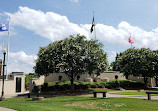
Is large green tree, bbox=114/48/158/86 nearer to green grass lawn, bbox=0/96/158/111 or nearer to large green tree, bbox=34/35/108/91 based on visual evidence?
large green tree, bbox=34/35/108/91

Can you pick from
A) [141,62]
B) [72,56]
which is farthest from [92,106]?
[141,62]

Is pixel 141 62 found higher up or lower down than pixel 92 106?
higher up

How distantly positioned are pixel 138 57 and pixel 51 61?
19026 mm

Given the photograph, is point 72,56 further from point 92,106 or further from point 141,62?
point 141,62

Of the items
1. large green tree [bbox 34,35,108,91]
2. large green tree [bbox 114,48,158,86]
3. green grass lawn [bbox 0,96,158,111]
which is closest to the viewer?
green grass lawn [bbox 0,96,158,111]

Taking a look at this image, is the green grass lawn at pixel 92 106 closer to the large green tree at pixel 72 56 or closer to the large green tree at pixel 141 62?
the large green tree at pixel 72 56

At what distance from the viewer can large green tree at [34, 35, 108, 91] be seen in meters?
23.8

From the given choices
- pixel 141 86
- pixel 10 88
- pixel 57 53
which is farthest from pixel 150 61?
pixel 10 88

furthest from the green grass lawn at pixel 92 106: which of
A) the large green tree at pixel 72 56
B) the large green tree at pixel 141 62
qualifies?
the large green tree at pixel 141 62

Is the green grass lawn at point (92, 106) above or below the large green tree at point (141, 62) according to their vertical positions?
below

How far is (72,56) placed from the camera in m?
24.0

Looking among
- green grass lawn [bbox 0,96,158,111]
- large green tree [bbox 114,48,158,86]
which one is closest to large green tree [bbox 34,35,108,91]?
green grass lawn [bbox 0,96,158,111]

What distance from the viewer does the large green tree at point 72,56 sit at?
23797 mm

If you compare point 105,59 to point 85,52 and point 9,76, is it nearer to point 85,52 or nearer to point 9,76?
point 85,52
